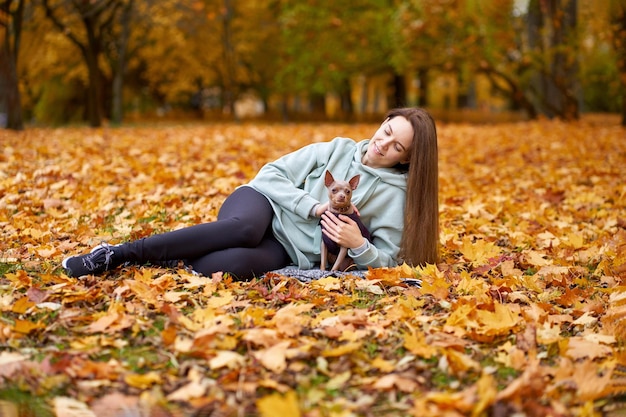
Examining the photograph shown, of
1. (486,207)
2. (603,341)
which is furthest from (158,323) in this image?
(486,207)

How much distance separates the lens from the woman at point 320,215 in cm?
378

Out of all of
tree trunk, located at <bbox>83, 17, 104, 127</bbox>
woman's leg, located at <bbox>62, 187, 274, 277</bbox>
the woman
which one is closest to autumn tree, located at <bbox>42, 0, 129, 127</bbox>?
tree trunk, located at <bbox>83, 17, 104, 127</bbox>

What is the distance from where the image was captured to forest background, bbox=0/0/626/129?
1628cm

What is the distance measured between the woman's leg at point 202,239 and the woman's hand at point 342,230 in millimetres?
401

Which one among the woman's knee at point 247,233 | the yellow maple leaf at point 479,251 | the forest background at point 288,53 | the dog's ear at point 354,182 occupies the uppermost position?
the forest background at point 288,53

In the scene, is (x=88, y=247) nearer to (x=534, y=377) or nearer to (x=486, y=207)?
(x=534, y=377)

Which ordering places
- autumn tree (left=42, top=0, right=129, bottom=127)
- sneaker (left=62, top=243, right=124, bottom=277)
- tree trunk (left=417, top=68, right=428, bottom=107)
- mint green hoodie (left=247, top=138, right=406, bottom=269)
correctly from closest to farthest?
sneaker (left=62, top=243, right=124, bottom=277) → mint green hoodie (left=247, top=138, right=406, bottom=269) → autumn tree (left=42, top=0, right=129, bottom=127) → tree trunk (left=417, top=68, right=428, bottom=107)

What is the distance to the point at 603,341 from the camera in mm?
2877

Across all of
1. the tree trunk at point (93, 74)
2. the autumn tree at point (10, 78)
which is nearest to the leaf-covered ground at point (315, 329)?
the autumn tree at point (10, 78)

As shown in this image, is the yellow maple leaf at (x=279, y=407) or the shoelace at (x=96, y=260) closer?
the yellow maple leaf at (x=279, y=407)

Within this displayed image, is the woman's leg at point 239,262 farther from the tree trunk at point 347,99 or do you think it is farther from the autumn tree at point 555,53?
the tree trunk at point 347,99

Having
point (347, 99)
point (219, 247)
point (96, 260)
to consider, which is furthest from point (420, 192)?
point (347, 99)

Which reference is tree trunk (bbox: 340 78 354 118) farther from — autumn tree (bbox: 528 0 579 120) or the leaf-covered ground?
the leaf-covered ground

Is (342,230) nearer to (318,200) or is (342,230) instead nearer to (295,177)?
(318,200)
